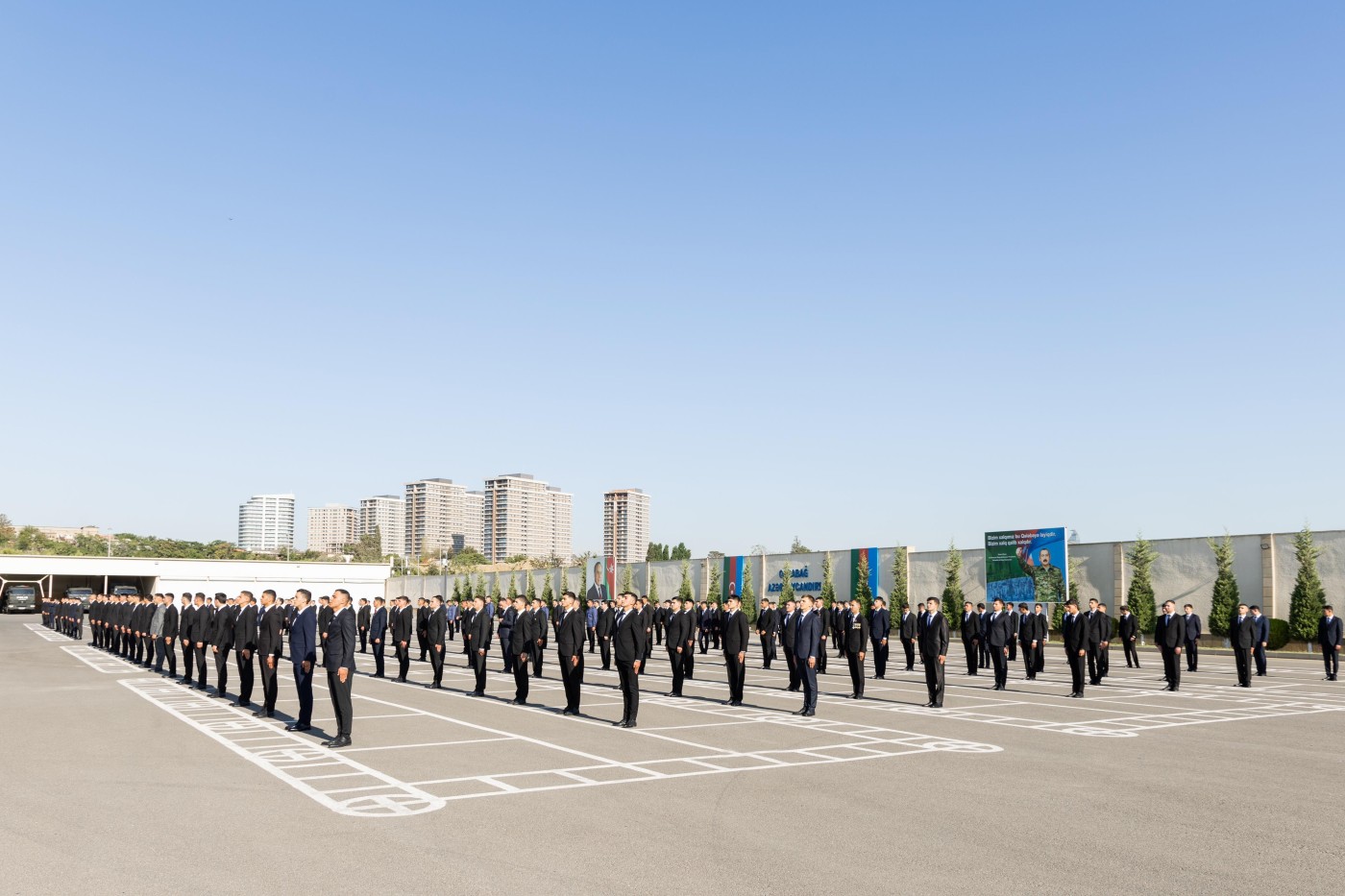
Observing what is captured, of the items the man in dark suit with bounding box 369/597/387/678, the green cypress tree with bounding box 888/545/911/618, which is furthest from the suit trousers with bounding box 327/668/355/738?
the green cypress tree with bounding box 888/545/911/618

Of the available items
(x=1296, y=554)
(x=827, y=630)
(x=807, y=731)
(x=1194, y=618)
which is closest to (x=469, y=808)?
(x=807, y=731)

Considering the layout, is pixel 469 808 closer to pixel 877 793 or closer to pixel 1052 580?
pixel 877 793

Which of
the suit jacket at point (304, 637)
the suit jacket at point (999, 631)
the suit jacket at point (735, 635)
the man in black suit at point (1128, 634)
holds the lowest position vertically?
the man in black suit at point (1128, 634)

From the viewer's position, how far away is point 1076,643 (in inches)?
844

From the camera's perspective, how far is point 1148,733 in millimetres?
15047

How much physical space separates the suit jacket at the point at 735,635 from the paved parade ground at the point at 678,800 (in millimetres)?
1141

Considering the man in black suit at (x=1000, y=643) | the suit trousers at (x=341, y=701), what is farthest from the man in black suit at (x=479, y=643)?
the man in black suit at (x=1000, y=643)

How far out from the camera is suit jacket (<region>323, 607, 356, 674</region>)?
44.2 feet

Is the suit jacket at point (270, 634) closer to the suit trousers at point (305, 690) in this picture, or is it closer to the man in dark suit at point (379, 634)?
the suit trousers at point (305, 690)

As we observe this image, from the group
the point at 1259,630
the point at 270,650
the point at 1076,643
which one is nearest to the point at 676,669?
the point at 270,650

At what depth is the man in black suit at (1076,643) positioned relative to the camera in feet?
68.8

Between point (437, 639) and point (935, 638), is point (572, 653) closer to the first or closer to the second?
point (935, 638)

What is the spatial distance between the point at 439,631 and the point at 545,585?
171 feet

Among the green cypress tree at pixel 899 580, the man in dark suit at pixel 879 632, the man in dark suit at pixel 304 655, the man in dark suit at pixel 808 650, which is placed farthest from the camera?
the green cypress tree at pixel 899 580
